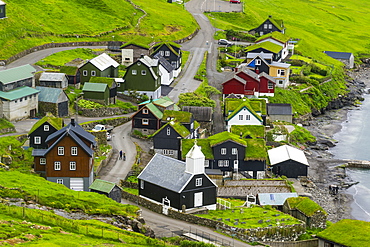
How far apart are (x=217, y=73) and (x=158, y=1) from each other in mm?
67149

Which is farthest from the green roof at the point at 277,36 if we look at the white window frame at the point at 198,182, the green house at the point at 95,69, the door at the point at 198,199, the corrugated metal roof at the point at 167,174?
the door at the point at 198,199

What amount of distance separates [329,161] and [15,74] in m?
48.1

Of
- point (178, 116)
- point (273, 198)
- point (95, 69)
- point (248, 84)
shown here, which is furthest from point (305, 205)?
point (248, 84)

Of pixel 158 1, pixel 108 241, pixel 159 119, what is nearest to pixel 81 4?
pixel 158 1

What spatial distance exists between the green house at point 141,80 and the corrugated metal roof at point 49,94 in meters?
15.9

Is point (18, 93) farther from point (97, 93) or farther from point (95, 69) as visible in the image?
point (95, 69)

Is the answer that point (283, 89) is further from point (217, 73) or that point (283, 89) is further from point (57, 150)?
point (57, 150)

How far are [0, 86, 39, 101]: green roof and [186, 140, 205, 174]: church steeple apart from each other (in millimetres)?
34772

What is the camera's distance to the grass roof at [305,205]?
74125 mm

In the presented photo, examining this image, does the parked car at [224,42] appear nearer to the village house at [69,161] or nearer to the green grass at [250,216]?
the village house at [69,161]

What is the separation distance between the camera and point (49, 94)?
10206cm

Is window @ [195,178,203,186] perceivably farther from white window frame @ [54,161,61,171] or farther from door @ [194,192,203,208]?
white window frame @ [54,161,61,171]

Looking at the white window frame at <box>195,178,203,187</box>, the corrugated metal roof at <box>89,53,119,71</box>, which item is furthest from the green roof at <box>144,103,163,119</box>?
the white window frame at <box>195,178,203,187</box>

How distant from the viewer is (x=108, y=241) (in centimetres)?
5531
